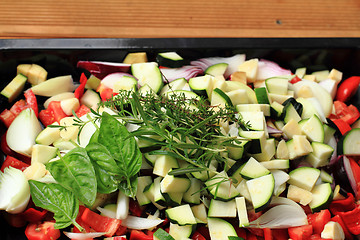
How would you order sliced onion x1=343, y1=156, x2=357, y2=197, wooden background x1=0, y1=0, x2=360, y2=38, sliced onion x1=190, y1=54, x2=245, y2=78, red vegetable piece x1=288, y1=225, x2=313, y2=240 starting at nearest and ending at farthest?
red vegetable piece x1=288, y1=225, x2=313, y2=240 < sliced onion x1=343, y1=156, x2=357, y2=197 < sliced onion x1=190, y1=54, x2=245, y2=78 < wooden background x1=0, y1=0, x2=360, y2=38

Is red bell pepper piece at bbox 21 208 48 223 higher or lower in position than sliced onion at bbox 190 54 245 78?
lower

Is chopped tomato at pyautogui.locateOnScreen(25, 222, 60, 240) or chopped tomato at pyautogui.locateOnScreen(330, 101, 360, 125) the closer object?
chopped tomato at pyautogui.locateOnScreen(25, 222, 60, 240)

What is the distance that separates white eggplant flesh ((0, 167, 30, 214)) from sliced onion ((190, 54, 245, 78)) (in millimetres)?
1120

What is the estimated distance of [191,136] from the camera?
1.71 meters

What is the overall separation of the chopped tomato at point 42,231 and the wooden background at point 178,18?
4.22 feet

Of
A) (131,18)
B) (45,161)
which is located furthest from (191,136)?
(131,18)

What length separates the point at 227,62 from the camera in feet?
7.76

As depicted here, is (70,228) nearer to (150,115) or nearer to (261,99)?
(150,115)

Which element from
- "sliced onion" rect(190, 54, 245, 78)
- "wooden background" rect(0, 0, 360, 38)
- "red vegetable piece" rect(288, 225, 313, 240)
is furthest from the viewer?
"wooden background" rect(0, 0, 360, 38)

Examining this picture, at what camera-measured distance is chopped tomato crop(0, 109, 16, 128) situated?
2.13m

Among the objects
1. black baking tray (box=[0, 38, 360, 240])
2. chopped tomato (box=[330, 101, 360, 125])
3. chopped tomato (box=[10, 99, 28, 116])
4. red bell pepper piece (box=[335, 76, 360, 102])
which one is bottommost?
chopped tomato (box=[330, 101, 360, 125])

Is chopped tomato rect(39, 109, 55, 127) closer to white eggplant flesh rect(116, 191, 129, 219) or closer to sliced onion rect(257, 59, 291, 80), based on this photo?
white eggplant flesh rect(116, 191, 129, 219)

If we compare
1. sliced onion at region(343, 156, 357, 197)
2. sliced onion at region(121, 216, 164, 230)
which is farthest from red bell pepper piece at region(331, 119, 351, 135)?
sliced onion at region(121, 216, 164, 230)

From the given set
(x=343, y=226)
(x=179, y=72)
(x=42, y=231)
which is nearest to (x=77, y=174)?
(x=42, y=231)
